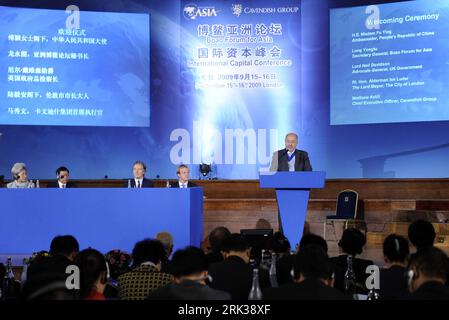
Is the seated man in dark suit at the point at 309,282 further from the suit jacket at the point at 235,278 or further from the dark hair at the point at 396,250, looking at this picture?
the dark hair at the point at 396,250

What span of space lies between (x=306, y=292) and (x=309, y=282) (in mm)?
48

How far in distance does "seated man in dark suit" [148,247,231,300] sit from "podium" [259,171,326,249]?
330 cm

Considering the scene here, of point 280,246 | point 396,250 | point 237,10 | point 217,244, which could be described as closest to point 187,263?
point 396,250

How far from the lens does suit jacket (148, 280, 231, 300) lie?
246 cm

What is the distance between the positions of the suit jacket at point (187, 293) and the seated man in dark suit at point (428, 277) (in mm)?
765

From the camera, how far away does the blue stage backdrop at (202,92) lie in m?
9.23

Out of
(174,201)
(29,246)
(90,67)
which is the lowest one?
(29,246)

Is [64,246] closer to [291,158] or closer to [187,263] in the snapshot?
[187,263]

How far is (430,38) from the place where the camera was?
8906 mm

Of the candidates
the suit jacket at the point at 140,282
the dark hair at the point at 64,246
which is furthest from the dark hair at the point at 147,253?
the dark hair at the point at 64,246

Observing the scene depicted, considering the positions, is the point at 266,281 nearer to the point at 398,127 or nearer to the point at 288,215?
the point at 288,215

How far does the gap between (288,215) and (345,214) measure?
245cm

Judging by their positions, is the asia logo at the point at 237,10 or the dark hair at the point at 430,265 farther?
the asia logo at the point at 237,10
